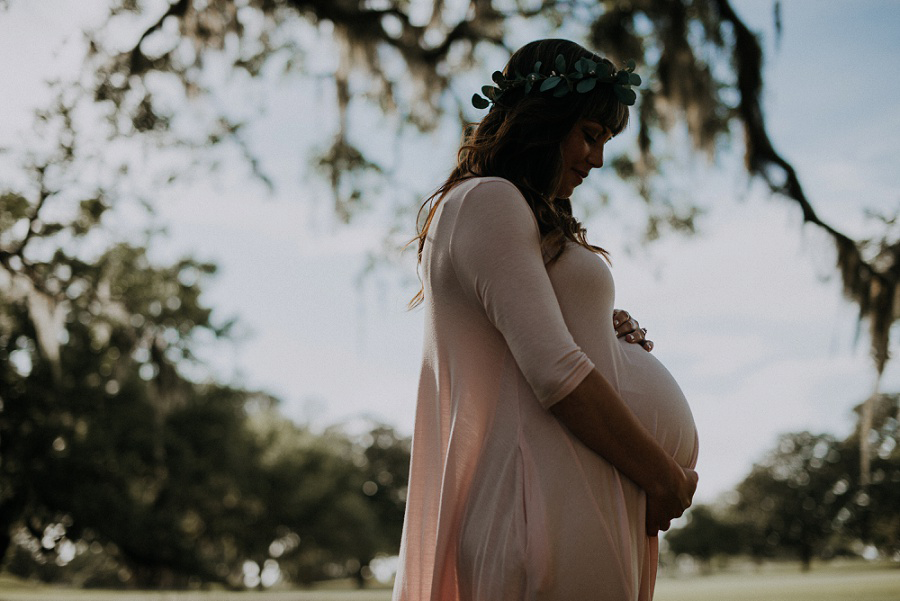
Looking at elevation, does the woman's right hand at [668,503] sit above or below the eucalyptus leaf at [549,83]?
below

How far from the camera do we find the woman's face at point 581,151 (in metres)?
1.72

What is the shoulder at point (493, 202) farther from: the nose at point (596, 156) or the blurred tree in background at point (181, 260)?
the blurred tree in background at point (181, 260)

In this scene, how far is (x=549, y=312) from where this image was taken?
1.45 m

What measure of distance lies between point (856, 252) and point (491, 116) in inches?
274

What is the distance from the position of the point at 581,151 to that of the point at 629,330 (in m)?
0.44

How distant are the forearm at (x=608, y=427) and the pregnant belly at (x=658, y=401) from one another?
0.21 meters

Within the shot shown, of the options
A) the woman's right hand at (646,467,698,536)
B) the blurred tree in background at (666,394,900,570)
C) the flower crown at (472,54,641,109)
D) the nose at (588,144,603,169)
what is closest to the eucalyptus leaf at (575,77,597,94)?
the flower crown at (472,54,641,109)

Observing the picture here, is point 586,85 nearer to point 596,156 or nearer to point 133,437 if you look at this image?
point 596,156

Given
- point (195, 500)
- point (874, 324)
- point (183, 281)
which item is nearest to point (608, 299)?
point (874, 324)

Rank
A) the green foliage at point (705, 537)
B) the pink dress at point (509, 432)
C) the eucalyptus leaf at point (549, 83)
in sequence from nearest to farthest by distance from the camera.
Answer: the pink dress at point (509, 432), the eucalyptus leaf at point (549, 83), the green foliage at point (705, 537)

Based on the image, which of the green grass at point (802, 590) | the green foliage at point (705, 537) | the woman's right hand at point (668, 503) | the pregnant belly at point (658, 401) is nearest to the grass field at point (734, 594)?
the green grass at point (802, 590)

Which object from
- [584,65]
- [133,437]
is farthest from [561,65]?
[133,437]

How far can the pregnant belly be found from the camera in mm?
1701

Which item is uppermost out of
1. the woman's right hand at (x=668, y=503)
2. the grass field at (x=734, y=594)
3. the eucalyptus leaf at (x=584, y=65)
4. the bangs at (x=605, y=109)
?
the eucalyptus leaf at (x=584, y=65)
